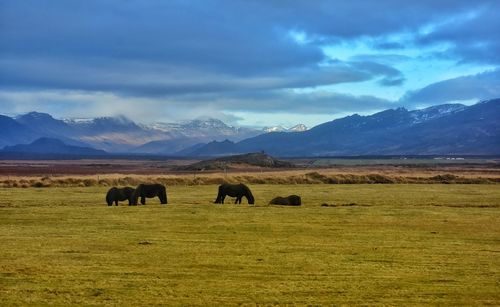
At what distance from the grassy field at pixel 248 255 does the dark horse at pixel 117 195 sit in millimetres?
2208

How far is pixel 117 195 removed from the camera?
1415 inches

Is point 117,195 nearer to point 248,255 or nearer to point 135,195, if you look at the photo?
point 135,195

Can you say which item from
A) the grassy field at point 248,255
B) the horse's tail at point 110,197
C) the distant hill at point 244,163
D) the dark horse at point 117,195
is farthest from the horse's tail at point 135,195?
the distant hill at point 244,163

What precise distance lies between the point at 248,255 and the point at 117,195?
1856cm

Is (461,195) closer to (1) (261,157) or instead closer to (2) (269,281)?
(2) (269,281)

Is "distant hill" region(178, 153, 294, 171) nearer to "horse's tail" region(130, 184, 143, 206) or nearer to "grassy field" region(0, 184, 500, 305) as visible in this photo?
"horse's tail" region(130, 184, 143, 206)

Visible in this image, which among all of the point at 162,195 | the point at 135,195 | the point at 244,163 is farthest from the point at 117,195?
the point at 244,163

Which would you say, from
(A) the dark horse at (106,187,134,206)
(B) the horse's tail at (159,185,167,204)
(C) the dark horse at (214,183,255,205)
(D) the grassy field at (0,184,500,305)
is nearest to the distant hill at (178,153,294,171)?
(C) the dark horse at (214,183,255,205)

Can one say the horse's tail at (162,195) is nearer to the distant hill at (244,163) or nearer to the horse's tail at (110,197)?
the horse's tail at (110,197)

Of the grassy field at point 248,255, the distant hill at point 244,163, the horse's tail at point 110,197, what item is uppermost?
the distant hill at point 244,163

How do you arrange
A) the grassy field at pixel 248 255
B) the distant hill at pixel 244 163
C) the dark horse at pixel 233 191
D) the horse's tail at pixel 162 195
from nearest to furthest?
the grassy field at pixel 248 255, the horse's tail at pixel 162 195, the dark horse at pixel 233 191, the distant hill at pixel 244 163

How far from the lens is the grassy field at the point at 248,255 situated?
14.0 m

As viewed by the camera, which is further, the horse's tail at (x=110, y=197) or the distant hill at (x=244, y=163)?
the distant hill at (x=244, y=163)

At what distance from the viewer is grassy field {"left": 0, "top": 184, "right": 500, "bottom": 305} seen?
14.0m
